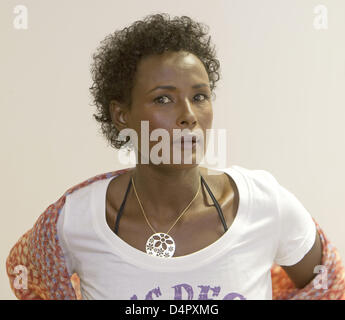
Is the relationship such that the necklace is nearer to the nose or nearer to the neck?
the neck

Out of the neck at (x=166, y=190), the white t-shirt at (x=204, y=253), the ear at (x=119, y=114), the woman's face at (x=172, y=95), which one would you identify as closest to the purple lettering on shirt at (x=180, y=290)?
the white t-shirt at (x=204, y=253)

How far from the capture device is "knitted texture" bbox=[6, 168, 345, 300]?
113 cm

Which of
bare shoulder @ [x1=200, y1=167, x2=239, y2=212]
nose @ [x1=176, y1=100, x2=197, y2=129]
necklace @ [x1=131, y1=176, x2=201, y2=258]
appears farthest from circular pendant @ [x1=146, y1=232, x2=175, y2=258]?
nose @ [x1=176, y1=100, x2=197, y2=129]

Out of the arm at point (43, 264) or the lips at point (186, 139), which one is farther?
the arm at point (43, 264)

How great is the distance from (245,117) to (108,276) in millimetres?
775

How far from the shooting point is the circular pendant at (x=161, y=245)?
1053 millimetres

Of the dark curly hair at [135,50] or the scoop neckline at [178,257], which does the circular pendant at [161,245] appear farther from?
the dark curly hair at [135,50]

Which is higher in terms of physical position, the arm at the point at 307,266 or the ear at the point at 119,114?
the ear at the point at 119,114

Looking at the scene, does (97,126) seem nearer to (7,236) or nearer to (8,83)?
(8,83)

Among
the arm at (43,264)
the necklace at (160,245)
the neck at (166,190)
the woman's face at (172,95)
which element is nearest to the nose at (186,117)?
the woman's face at (172,95)

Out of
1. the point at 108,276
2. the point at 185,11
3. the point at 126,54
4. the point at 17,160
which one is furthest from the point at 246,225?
the point at 17,160

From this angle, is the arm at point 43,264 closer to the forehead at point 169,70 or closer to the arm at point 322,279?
the forehead at point 169,70

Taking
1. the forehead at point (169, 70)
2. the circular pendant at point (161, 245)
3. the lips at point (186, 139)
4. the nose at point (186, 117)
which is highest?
the forehead at point (169, 70)

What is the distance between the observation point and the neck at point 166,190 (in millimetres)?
1094
